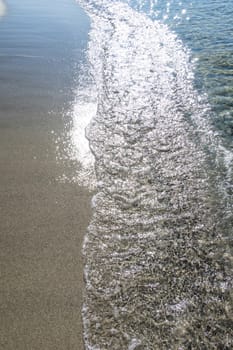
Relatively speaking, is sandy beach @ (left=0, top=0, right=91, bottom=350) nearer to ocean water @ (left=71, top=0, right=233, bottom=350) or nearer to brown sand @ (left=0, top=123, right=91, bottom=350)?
brown sand @ (left=0, top=123, right=91, bottom=350)

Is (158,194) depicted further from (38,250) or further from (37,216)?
(38,250)

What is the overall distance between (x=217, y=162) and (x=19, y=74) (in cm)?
522

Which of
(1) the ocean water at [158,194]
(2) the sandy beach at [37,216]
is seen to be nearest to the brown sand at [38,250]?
(2) the sandy beach at [37,216]

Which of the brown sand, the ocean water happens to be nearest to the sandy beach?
the brown sand

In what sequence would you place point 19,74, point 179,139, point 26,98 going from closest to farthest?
point 179,139, point 26,98, point 19,74

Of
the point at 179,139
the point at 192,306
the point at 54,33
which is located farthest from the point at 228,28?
the point at 192,306

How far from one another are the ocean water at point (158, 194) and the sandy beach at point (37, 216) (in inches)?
8.6

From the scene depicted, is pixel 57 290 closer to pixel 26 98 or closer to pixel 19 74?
pixel 26 98

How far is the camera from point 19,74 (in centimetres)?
799

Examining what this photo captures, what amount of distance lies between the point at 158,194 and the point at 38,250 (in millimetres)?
1846

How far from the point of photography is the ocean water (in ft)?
10.9

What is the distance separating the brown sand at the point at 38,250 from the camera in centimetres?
326

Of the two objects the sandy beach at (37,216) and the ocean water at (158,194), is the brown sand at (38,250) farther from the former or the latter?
the ocean water at (158,194)

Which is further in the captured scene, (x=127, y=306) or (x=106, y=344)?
(x=127, y=306)
